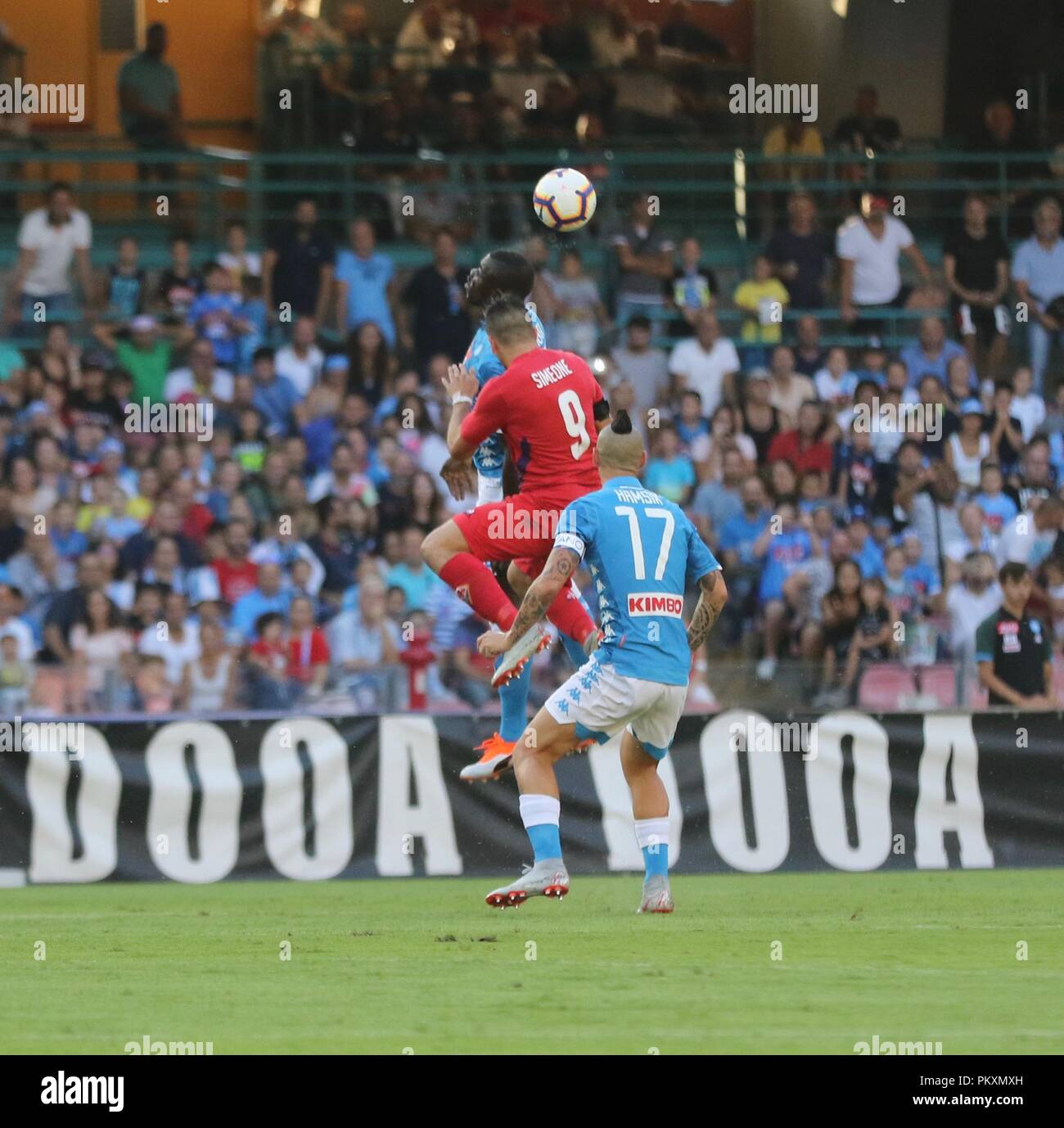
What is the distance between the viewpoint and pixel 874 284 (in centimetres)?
2155

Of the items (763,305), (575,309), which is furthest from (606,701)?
(763,305)

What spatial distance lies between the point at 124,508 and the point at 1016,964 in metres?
10.3

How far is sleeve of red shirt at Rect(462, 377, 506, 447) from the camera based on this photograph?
11062 millimetres

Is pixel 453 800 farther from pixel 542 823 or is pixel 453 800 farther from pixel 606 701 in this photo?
pixel 606 701

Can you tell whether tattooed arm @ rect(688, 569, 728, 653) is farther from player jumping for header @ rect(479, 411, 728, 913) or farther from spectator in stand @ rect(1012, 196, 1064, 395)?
spectator in stand @ rect(1012, 196, 1064, 395)

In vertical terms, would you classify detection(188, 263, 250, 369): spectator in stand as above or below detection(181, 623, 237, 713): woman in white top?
above

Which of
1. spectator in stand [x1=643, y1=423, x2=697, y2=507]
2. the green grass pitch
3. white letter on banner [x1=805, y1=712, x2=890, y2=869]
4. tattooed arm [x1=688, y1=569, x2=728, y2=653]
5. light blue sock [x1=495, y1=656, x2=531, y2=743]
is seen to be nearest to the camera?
the green grass pitch

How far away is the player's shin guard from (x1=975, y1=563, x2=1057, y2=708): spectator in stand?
504 centimetres

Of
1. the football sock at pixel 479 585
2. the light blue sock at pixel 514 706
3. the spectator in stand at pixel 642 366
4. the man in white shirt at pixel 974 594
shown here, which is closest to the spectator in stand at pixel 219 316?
the spectator in stand at pixel 642 366

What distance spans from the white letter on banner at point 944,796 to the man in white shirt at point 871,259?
23.0ft

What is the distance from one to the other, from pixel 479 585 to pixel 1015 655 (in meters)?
5.61

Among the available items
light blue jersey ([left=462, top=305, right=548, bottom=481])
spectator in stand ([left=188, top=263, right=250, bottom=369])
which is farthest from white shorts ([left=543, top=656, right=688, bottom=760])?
spectator in stand ([left=188, top=263, right=250, bottom=369])

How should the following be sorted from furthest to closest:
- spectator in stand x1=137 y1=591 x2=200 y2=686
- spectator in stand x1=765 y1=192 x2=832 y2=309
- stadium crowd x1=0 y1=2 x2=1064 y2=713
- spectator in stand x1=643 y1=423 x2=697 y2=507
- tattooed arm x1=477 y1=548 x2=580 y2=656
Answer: spectator in stand x1=765 y1=192 x2=832 y2=309
spectator in stand x1=643 y1=423 x2=697 y2=507
stadium crowd x1=0 y1=2 x2=1064 y2=713
spectator in stand x1=137 y1=591 x2=200 y2=686
tattooed arm x1=477 y1=548 x2=580 y2=656

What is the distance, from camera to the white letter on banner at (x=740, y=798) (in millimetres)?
15367
